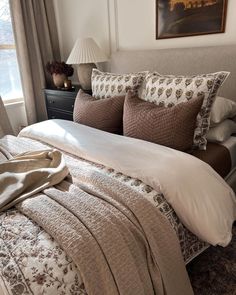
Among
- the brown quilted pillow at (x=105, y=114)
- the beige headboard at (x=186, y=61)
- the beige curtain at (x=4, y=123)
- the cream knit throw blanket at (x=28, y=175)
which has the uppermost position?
the beige headboard at (x=186, y=61)

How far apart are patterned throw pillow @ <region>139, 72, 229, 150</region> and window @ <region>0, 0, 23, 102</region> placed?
2.22 meters

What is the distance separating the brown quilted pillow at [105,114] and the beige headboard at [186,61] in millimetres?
650

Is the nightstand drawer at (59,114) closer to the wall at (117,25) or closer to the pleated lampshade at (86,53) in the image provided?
the pleated lampshade at (86,53)

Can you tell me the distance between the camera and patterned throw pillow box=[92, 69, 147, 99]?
79.7 inches

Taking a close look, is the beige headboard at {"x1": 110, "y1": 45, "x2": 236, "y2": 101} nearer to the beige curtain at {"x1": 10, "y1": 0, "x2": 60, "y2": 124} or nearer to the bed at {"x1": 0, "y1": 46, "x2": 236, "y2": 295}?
the bed at {"x1": 0, "y1": 46, "x2": 236, "y2": 295}

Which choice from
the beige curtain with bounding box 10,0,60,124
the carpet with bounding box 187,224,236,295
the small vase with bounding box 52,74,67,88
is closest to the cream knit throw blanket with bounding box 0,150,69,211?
the carpet with bounding box 187,224,236,295

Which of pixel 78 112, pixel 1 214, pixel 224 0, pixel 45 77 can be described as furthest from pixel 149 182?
pixel 45 77

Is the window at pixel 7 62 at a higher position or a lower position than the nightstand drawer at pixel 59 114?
higher

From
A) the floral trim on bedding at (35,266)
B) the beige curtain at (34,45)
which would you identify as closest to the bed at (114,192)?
the floral trim on bedding at (35,266)

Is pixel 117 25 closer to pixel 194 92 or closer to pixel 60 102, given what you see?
pixel 60 102

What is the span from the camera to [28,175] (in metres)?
1.24

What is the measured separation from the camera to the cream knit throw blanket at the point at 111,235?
2.96 ft

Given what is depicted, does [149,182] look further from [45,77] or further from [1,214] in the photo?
[45,77]

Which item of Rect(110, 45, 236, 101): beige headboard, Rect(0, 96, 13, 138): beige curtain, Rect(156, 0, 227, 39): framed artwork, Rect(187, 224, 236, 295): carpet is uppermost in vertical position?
Rect(156, 0, 227, 39): framed artwork
